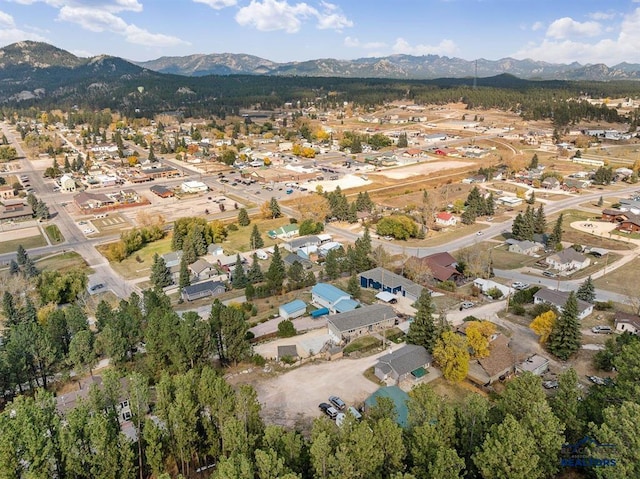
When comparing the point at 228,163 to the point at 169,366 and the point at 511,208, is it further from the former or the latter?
the point at 169,366

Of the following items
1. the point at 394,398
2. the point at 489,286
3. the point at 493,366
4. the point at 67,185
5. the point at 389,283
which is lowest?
the point at 489,286

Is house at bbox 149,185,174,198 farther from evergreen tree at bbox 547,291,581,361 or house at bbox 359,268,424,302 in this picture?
evergreen tree at bbox 547,291,581,361

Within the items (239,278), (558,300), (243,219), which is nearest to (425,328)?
(558,300)

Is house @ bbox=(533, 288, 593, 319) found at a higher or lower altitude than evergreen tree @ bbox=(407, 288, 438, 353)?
lower

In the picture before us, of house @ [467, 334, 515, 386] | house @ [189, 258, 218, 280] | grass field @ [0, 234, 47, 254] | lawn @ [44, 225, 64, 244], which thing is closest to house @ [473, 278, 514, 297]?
house @ [467, 334, 515, 386]

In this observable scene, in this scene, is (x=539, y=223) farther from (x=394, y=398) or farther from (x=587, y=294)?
(x=394, y=398)
